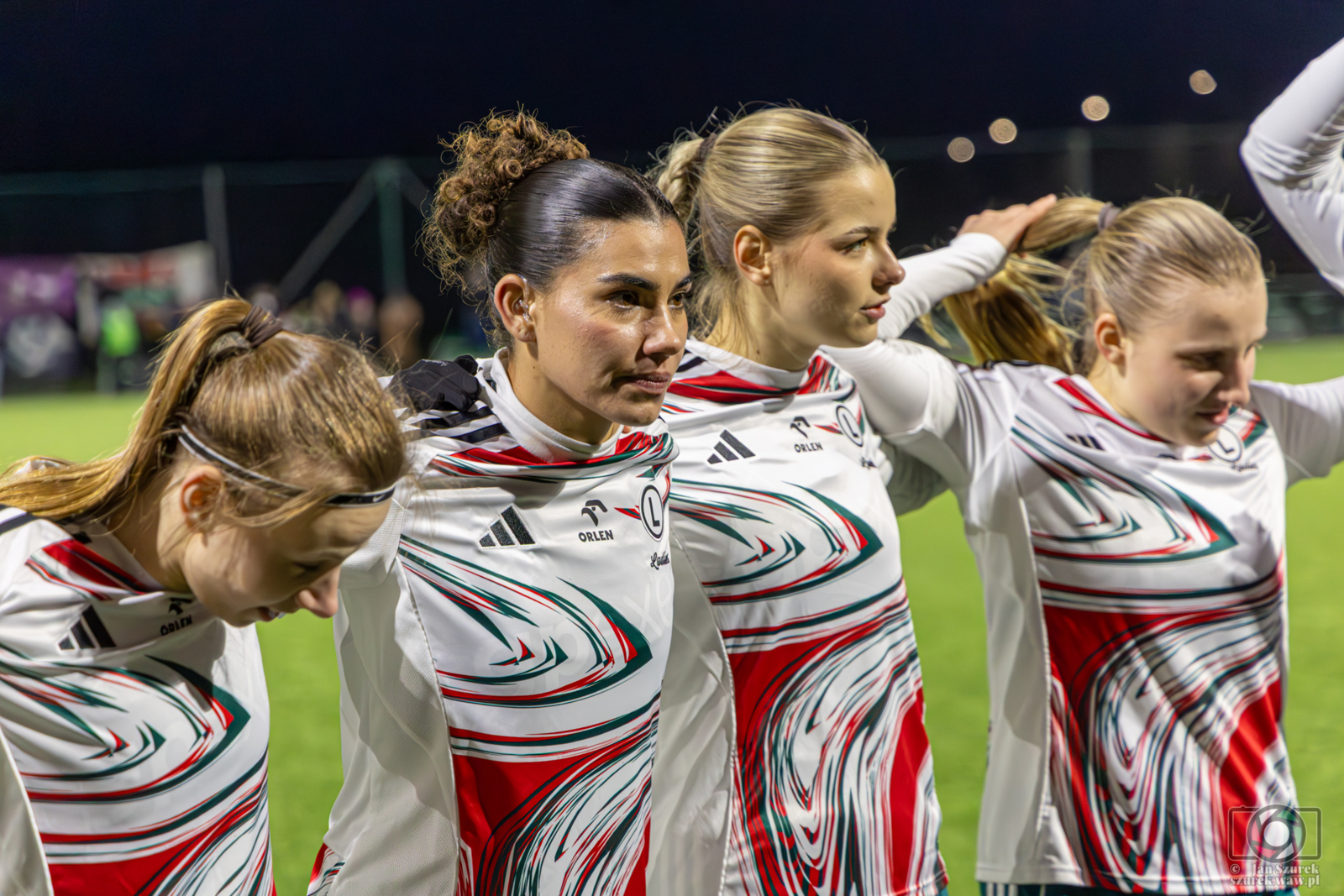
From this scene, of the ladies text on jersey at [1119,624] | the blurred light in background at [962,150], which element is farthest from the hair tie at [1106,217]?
the blurred light in background at [962,150]

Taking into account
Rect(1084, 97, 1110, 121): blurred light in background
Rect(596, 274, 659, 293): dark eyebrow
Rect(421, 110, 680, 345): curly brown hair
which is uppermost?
Rect(421, 110, 680, 345): curly brown hair

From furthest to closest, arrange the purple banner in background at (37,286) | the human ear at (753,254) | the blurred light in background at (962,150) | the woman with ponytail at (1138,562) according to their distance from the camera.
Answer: the purple banner in background at (37,286)
the blurred light in background at (962,150)
the woman with ponytail at (1138,562)
the human ear at (753,254)

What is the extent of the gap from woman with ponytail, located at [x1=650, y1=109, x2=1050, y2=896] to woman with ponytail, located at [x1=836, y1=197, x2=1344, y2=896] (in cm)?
29

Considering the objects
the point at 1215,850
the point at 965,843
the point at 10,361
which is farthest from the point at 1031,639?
the point at 10,361

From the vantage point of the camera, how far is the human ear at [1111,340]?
2.50 m

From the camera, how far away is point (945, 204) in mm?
12656

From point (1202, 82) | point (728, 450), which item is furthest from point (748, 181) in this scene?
point (1202, 82)

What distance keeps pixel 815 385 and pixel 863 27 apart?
612 inches

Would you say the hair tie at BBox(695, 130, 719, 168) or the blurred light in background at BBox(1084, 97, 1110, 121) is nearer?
the hair tie at BBox(695, 130, 719, 168)

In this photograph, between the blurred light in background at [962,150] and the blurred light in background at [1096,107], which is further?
the blurred light in background at [1096,107]

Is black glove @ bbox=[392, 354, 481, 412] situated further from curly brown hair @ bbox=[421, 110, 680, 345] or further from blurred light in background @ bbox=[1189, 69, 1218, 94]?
blurred light in background @ bbox=[1189, 69, 1218, 94]

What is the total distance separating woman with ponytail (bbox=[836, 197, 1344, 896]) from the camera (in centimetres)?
238

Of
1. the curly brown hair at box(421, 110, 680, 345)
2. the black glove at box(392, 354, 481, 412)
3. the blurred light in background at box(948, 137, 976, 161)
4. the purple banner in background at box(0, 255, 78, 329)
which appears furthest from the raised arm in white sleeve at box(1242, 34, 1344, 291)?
the purple banner in background at box(0, 255, 78, 329)

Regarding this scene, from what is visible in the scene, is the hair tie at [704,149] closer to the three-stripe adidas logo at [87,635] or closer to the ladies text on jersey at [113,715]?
the ladies text on jersey at [113,715]
